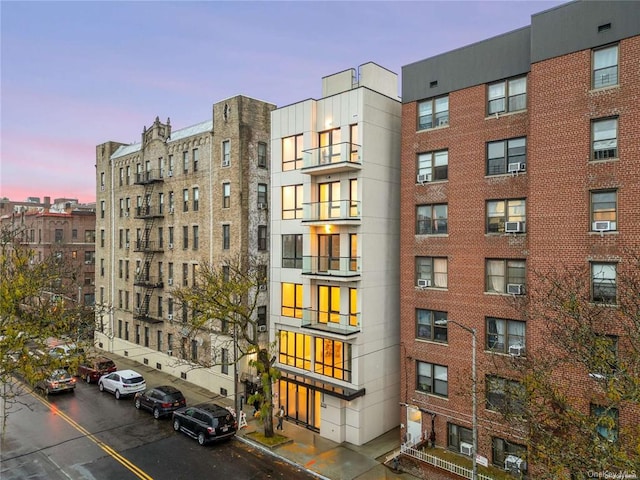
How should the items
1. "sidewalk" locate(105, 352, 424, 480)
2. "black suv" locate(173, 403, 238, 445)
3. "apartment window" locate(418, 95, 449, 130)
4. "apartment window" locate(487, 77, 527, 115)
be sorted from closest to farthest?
"sidewalk" locate(105, 352, 424, 480)
"apartment window" locate(487, 77, 527, 115)
"apartment window" locate(418, 95, 449, 130)
"black suv" locate(173, 403, 238, 445)

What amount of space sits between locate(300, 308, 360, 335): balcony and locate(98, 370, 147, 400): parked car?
13775mm

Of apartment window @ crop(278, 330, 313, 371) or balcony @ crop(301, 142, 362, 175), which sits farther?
apartment window @ crop(278, 330, 313, 371)

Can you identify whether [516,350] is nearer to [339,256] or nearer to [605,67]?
[339,256]

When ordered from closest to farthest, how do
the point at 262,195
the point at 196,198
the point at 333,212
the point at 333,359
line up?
the point at 333,359 → the point at 333,212 → the point at 262,195 → the point at 196,198

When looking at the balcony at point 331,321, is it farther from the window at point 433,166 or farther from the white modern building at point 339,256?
A: the window at point 433,166

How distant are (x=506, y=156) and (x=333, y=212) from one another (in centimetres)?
925

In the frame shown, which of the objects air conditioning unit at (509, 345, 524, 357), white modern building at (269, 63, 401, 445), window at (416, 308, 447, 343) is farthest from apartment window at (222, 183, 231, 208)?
air conditioning unit at (509, 345, 524, 357)

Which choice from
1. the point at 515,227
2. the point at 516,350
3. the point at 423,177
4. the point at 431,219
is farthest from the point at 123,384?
the point at 515,227

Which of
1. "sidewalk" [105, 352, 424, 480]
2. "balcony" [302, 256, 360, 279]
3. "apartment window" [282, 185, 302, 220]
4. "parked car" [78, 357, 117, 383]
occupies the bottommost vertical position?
"sidewalk" [105, 352, 424, 480]

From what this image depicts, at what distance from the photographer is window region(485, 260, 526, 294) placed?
68.2 feet

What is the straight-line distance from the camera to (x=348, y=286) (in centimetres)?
2462

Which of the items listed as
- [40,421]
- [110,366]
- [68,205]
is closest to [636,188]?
[40,421]

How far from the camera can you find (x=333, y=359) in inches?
990

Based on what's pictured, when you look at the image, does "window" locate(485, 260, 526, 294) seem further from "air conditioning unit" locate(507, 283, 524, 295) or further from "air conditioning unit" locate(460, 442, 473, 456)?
"air conditioning unit" locate(460, 442, 473, 456)
